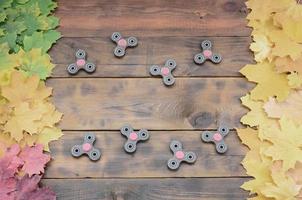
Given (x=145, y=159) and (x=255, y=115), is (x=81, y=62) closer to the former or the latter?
(x=145, y=159)

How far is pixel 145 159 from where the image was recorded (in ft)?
5.06

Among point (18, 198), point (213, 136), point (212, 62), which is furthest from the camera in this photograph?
point (212, 62)

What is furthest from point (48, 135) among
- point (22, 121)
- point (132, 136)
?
point (132, 136)

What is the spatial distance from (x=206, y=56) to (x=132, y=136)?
327mm

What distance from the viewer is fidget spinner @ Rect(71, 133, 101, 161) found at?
1540 millimetres

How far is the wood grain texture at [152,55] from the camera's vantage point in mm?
1665

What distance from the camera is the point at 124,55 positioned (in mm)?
1692

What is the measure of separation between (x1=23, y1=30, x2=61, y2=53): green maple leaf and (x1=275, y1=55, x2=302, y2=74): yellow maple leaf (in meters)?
0.64

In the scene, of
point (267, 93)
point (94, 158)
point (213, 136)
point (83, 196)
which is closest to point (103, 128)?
point (94, 158)

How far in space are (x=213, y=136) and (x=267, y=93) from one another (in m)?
0.19

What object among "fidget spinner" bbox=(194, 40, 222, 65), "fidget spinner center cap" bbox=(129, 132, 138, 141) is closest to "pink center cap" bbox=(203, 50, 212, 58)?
"fidget spinner" bbox=(194, 40, 222, 65)

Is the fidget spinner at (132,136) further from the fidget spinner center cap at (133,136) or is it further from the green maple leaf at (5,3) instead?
the green maple leaf at (5,3)

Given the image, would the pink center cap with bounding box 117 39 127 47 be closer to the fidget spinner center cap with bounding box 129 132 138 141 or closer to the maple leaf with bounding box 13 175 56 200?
the fidget spinner center cap with bounding box 129 132 138 141

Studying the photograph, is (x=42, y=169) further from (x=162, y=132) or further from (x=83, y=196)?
(x=162, y=132)
